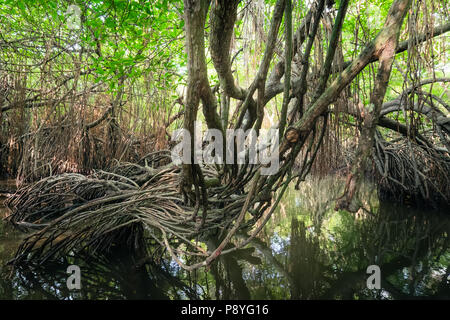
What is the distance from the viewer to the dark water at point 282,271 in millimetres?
1860

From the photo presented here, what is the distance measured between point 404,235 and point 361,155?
104 inches

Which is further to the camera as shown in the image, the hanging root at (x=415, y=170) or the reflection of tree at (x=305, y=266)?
the hanging root at (x=415, y=170)

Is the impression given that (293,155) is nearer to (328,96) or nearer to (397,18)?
(328,96)

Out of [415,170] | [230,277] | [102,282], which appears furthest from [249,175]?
[415,170]

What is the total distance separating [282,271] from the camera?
7.25 ft

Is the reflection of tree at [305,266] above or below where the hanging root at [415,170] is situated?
below

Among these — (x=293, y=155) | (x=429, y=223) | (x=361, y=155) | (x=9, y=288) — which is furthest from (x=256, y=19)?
(x=429, y=223)

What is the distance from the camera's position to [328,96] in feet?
4.84

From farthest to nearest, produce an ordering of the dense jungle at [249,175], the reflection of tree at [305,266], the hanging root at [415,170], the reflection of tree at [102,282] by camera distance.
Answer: the hanging root at [415,170] → the reflection of tree at [305,266] → the reflection of tree at [102,282] → the dense jungle at [249,175]

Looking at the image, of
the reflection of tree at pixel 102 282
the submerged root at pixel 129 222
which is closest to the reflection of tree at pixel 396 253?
the submerged root at pixel 129 222

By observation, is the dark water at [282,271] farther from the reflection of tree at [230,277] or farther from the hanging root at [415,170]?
the hanging root at [415,170]

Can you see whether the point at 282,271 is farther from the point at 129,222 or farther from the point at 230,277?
the point at 129,222

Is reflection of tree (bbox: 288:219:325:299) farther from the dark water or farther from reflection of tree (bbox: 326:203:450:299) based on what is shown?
reflection of tree (bbox: 326:203:450:299)

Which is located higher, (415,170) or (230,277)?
(415,170)
